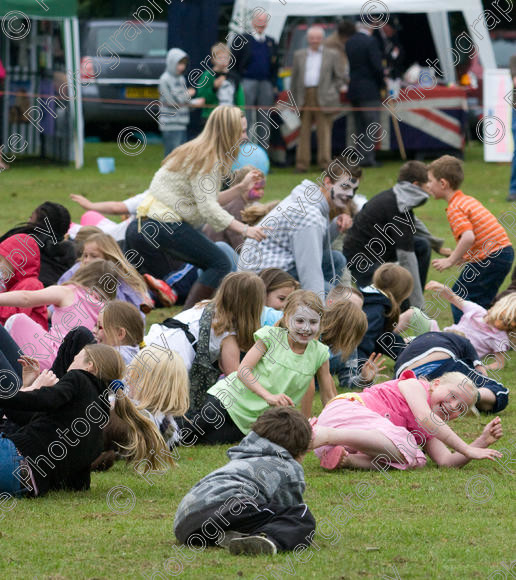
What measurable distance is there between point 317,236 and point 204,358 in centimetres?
155

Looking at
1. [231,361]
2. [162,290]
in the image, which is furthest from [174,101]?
[231,361]

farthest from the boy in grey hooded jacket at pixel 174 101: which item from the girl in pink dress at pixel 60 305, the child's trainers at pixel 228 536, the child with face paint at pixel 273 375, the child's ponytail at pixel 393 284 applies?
the child's trainers at pixel 228 536

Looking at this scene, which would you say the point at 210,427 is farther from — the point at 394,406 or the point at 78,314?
the point at 78,314

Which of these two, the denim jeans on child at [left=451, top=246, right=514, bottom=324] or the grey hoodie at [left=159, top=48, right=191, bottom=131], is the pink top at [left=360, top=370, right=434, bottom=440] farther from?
the grey hoodie at [left=159, top=48, right=191, bottom=131]

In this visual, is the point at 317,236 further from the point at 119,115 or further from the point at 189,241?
the point at 119,115

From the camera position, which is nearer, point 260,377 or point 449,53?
point 260,377

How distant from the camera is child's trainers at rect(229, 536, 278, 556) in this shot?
431 centimetres

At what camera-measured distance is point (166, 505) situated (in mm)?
5164

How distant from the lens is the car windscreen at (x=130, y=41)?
20703mm

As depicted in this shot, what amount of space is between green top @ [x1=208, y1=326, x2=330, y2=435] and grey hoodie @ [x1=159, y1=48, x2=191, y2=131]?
10246 mm

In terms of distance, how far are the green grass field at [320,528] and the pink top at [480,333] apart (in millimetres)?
1445

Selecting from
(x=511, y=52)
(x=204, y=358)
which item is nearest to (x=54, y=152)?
(x=511, y=52)

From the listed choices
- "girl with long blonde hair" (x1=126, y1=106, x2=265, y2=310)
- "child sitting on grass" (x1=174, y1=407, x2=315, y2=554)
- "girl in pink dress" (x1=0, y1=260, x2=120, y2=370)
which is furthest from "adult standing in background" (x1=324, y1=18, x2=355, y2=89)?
"child sitting on grass" (x1=174, y1=407, x2=315, y2=554)

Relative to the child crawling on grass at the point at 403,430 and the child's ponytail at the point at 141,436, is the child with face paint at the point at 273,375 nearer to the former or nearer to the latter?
the child crawling on grass at the point at 403,430
